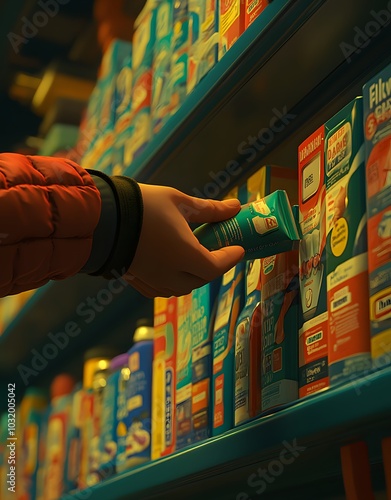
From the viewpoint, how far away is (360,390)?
759 millimetres

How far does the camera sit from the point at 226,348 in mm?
1116

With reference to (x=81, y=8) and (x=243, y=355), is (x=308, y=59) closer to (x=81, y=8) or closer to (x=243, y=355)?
(x=243, y=355)

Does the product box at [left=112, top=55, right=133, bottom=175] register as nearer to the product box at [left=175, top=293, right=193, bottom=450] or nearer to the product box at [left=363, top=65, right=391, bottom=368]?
the product box at [left=175, top=293, right=193, bottom=450]

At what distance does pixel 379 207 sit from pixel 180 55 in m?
0.63

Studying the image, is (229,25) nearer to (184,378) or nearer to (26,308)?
(184,378)

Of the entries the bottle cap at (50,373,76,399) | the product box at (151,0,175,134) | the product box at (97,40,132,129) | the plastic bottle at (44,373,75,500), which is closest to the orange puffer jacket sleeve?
the product box at (151,0,175,134)

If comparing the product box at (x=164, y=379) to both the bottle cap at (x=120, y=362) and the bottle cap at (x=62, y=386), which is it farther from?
the bottle cap at (x=62, y=386)

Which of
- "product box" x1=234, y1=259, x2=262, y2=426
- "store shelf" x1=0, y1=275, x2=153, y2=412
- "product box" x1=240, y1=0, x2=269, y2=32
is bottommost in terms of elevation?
"product box" x1=234, y1=259, x2=262, y2=426

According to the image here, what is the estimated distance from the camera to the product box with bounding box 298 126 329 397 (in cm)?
91

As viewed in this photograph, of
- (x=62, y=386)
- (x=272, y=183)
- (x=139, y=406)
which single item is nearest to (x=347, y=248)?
(x=272, y=183)

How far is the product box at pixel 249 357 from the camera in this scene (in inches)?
40.5

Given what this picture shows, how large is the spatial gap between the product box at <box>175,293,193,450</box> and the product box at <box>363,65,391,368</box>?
1.53 feet

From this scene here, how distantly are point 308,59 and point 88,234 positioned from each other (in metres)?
0.40

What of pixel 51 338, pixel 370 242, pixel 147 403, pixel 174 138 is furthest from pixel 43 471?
pixel 370 242
